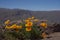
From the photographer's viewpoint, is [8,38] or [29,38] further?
[29,38]

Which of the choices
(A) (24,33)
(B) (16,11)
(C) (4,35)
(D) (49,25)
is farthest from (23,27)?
(B) (16,11)

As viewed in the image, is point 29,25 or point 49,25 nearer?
point 29,25

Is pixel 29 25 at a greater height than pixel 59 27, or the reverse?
pixel 29 25

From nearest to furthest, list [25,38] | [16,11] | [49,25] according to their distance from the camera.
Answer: [25,38] → [49,25] → [16,11]

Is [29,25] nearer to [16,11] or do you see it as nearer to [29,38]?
[29,38]

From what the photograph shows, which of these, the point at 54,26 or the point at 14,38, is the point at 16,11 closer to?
the point at 54,26

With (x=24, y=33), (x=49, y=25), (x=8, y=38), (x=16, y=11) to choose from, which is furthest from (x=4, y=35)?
(x=16, y=11)

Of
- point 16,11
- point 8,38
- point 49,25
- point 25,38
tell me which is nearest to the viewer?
point 8,38

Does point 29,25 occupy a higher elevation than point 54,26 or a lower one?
higher
